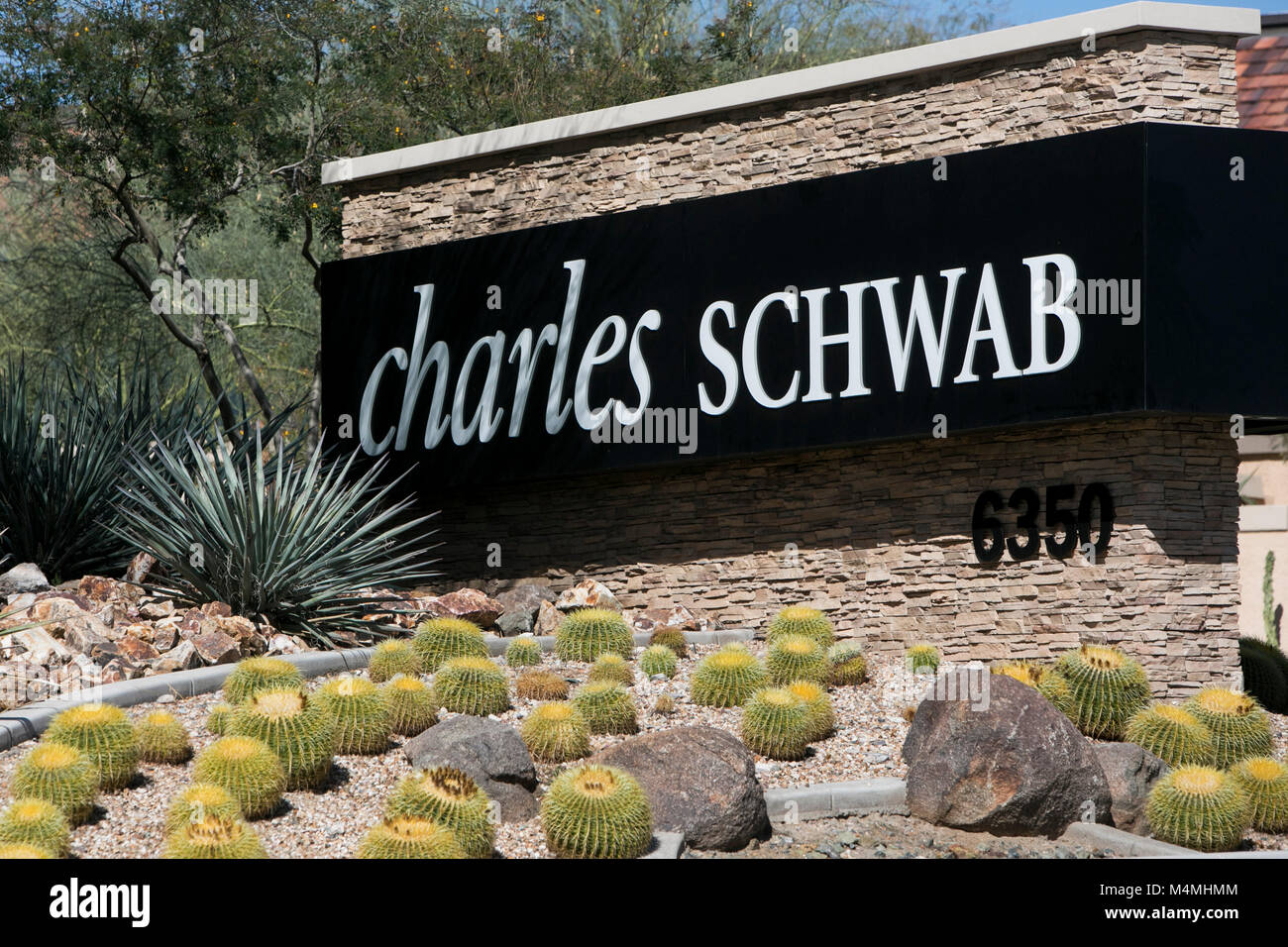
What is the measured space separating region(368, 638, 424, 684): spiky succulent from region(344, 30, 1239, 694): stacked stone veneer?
12.5 feet

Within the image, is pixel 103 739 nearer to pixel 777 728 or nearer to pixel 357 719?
pixel 357 719

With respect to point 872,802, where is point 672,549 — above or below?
above

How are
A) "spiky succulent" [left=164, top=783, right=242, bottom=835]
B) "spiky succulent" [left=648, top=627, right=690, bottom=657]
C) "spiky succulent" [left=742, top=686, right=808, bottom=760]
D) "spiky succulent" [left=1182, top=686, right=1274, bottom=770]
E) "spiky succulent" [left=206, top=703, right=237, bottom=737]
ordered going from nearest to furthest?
"spiky succulent" [left=164, top=783, right=242, bottom=835], "spiky succulent" [left=206, top=703, right=237, bottom=737], "spiky succulent" [left=742, top=686, right=808, bottom=760], "spiky succulent" [left=1182, top=686, right=1274, bottom=770], "spiky succulent" [left=648, top=627, right=690, bottom=657]

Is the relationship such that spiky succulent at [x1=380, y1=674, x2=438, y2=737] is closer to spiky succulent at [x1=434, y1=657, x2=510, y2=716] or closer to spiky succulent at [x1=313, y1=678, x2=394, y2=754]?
spiky succulent at [x1=313, y1=678, x2=394, y2=754]

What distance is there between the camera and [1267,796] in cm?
784

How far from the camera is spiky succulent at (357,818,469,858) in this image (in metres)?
5.92

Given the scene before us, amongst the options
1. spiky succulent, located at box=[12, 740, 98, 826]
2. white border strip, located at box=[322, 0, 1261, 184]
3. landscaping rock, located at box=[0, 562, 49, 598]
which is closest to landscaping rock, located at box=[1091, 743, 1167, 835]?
spiky succulent, located at box=[12, 740, 98, 826]

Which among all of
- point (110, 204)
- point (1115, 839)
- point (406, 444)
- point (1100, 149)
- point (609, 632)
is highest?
point (110, 204)

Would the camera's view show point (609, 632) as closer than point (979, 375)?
Yes

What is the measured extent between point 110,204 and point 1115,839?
59.0ft

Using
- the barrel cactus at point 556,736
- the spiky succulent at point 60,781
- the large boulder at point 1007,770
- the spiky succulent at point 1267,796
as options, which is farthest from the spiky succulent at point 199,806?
the spiky succulent at point 1267,796
